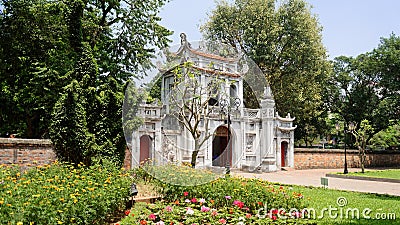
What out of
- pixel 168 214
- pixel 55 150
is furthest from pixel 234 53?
pixel 55 150

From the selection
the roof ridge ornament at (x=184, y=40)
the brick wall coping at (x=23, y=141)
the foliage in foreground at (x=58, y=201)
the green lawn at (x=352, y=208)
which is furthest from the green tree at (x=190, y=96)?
the brick wall coping at (x=23, y=141)

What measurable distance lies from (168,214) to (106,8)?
13592mm

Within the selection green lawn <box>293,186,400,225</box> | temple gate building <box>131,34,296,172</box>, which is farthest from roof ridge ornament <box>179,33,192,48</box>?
green lawn <box>293,186,400,225</box>

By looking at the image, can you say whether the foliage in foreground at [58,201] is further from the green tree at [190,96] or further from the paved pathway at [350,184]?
the paved pathway at [350,184]

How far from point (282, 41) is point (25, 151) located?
825 inches

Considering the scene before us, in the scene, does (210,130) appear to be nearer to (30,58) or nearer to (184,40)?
(184,40)

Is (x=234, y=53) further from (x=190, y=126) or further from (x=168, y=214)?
(x=168, y=214)

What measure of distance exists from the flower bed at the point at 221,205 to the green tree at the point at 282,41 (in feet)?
62.1

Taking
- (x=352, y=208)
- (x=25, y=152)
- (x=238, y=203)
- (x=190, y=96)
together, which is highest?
(x=190, y=96)

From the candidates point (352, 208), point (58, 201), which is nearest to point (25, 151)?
point (58, 201)

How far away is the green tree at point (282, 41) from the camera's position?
2664 cm

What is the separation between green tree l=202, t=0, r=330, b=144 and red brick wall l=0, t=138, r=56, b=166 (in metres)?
17.0

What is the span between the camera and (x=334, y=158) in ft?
97.5

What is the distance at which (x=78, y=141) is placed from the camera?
11977 millimetres
